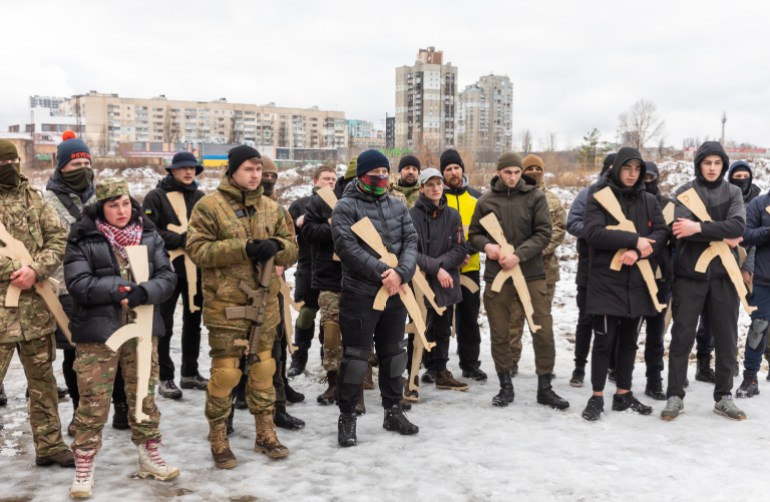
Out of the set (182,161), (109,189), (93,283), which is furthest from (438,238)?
(93,283)

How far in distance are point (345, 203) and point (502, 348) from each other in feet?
6.87

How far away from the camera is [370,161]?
4.71m

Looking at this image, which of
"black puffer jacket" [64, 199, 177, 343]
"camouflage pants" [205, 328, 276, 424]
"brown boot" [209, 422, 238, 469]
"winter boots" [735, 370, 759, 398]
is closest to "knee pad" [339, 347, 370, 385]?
"camouflage pants" [205, 328, 276, 424]

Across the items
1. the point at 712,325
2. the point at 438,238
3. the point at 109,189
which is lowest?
the point at 712,325

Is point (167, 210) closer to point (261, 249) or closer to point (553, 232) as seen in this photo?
point (261, 249)

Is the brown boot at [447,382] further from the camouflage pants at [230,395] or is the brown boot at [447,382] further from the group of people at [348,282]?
the camouflage pants at [230,395]

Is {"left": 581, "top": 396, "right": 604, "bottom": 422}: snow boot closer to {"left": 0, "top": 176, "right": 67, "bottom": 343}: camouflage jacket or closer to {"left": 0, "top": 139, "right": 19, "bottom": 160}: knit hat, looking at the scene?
{"left": 0, "top": 176, "right": 67, "bottom": 343}: camouflage jacket

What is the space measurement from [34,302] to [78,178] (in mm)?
972

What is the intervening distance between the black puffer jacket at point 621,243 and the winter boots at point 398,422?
1826 millimetres

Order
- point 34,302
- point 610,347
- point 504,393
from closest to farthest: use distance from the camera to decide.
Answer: point 34,302 < point 610,347 < point 504,393

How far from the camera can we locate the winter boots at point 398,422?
193 inches

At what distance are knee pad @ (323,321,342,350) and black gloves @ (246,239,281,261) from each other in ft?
4.94

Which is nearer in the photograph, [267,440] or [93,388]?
[93,388]

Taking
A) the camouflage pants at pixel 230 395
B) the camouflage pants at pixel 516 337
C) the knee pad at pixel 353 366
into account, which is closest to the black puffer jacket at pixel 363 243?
the knee pad at pixel 353 366
